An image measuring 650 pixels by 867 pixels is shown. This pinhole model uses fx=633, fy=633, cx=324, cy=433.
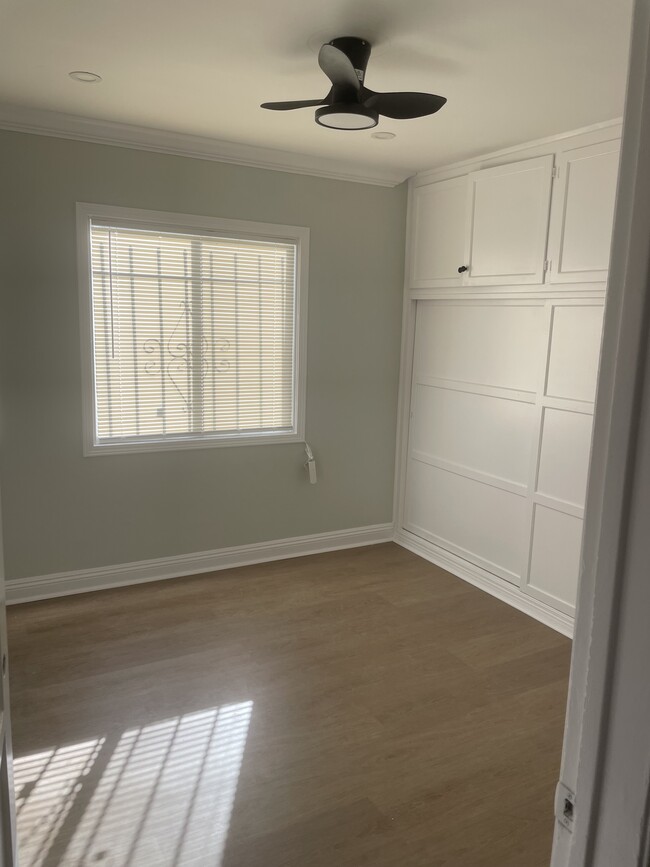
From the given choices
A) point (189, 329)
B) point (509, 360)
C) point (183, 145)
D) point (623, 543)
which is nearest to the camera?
point (623, 543)

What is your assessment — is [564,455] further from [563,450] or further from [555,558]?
[555,558]

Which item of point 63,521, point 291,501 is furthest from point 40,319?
point 291,501

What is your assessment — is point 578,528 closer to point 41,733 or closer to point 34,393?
point 41,733

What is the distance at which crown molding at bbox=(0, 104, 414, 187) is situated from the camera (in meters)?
3.27

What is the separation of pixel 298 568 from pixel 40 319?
222 centimetres

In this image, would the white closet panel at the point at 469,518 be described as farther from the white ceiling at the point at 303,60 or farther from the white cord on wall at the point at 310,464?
the white ceiling at the point at 303,60

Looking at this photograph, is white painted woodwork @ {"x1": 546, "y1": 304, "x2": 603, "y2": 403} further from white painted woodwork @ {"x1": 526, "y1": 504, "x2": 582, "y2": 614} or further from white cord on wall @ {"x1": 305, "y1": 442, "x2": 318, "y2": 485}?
white cord on wall @ {"x1": 305, "y1": 442, "x2": 318, "y2": 485}

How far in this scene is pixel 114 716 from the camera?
2672 mm

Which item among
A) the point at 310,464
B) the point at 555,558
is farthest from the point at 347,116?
the point at 555,558

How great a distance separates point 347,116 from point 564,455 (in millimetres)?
2075

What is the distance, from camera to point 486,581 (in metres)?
4.03

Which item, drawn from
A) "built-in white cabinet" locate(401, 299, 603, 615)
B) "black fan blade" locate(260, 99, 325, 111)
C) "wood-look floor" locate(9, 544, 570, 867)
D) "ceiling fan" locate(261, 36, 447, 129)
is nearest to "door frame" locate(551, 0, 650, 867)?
"wood-look floor" locate(9, 544, 570, 867)

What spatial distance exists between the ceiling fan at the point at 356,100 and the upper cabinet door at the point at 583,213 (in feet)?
3.71

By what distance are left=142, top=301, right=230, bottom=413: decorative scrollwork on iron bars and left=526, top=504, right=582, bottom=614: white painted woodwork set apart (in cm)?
217
